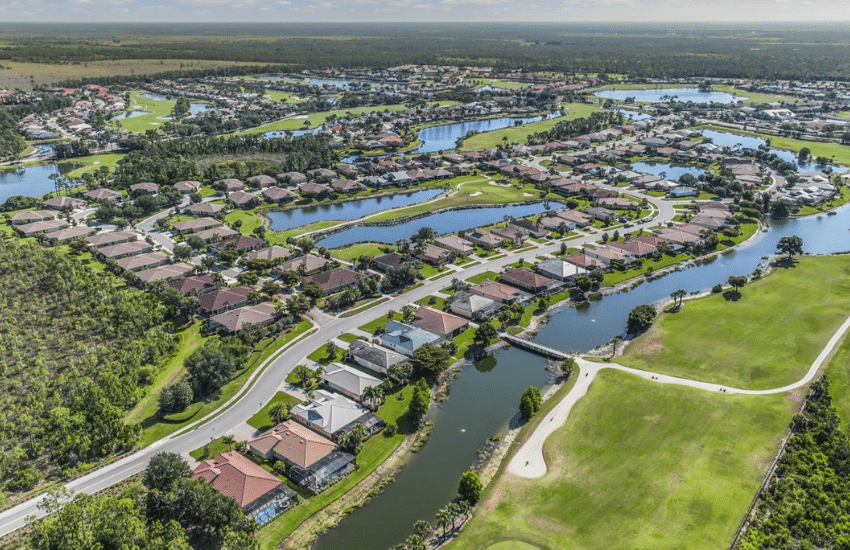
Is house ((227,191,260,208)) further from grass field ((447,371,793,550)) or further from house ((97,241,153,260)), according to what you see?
grass field ((447,371,793,550))

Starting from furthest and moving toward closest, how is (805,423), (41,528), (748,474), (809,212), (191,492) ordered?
(809,212) → (805,423) → (748,474) → (191,492) → (41,528)

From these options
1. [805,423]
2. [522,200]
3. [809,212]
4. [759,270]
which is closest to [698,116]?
[809,212]

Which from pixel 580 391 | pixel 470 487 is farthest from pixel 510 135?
pixel 470 487

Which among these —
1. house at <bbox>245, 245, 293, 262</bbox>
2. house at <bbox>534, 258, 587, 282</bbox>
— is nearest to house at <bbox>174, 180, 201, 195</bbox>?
house at <bbox>245, 245, 293, 262</bbox>

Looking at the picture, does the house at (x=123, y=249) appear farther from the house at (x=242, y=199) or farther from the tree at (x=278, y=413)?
the tree at (x=278, y=413)

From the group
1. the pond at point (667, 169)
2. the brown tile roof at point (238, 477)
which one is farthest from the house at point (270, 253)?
the pond at point (667, 169)

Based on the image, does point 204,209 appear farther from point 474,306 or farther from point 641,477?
point 641,477

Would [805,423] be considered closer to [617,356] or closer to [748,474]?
[748,474]
